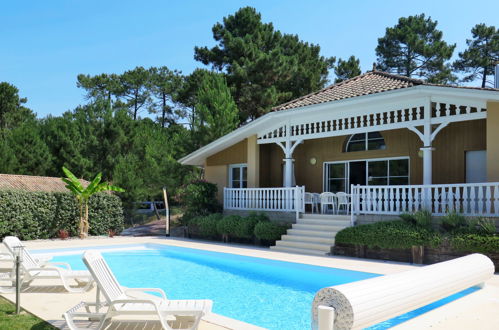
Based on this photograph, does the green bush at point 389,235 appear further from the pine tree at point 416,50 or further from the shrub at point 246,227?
the pine tree at point 416,50

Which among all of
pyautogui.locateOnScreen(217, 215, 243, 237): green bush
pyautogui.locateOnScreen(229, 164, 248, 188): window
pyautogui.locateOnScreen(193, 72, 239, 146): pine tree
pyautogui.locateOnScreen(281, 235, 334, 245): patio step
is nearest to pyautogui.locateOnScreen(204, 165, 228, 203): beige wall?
pyautogui.locateOnScreen(229, 164, 248, 188): window

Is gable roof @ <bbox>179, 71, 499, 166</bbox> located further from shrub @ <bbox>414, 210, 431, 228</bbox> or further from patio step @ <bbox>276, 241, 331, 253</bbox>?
patio step @ <bbox>276, 241, 331, 253</bbox>

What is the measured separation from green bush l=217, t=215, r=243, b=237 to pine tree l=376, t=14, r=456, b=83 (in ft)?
83.2

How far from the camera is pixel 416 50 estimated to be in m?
37.3

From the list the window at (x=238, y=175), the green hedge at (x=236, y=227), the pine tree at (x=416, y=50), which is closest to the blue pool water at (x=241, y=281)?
the green hedge at (x=236, y=227)

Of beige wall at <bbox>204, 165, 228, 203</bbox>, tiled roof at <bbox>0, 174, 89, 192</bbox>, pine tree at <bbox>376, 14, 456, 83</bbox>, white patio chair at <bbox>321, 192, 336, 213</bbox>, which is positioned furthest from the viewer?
pine tree at <bbox>376, 14, 456, 83</bbox>

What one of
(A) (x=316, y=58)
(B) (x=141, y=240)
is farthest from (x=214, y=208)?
(A) (x=316, y=58)

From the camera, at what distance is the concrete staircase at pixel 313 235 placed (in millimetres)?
14211

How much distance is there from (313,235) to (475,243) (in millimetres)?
5246

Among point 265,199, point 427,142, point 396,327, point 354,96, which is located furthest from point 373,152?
point 396,327

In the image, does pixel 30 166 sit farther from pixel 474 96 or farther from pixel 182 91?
pixel 474 96

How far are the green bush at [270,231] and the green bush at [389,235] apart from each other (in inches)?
102

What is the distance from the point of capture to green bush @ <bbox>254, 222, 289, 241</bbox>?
15.9m

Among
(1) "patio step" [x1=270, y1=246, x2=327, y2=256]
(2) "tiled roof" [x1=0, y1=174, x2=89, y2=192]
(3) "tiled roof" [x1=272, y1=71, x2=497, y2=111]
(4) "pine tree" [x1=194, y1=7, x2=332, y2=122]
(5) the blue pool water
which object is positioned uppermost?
(4) "pine tree" [x1=194, y1=7, x2=332, y2=122]
